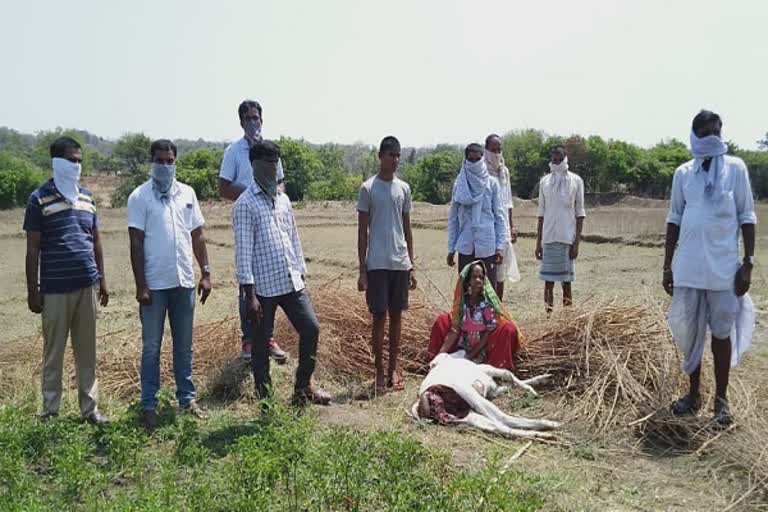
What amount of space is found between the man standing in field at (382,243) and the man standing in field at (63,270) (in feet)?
6.15

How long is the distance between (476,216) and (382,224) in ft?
3.95

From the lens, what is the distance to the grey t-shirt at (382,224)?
16.7 ft

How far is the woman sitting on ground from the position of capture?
539 cm

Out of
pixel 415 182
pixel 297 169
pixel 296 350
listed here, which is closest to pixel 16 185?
pixel 297 169

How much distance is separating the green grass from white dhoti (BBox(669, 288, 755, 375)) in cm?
155

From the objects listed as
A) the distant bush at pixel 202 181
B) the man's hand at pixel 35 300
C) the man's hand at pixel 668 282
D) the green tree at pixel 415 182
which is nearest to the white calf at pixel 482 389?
the man's hand at pixel 668 282

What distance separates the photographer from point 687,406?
14.4ft

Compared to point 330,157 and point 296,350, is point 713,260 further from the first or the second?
point 330,157

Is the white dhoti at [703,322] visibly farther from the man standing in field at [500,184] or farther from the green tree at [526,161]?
the green tree at [526,161]

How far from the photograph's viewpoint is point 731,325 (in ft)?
14.0

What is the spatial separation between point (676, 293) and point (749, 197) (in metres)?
0.73

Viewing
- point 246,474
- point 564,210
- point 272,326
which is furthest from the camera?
point 564,210

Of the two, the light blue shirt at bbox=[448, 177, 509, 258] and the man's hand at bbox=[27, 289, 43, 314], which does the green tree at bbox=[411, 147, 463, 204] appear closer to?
the light blue shirt at bbox=[448, 177, 509, 258]

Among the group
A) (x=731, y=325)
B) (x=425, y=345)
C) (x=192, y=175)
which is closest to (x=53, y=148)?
(x=425, y=345)
